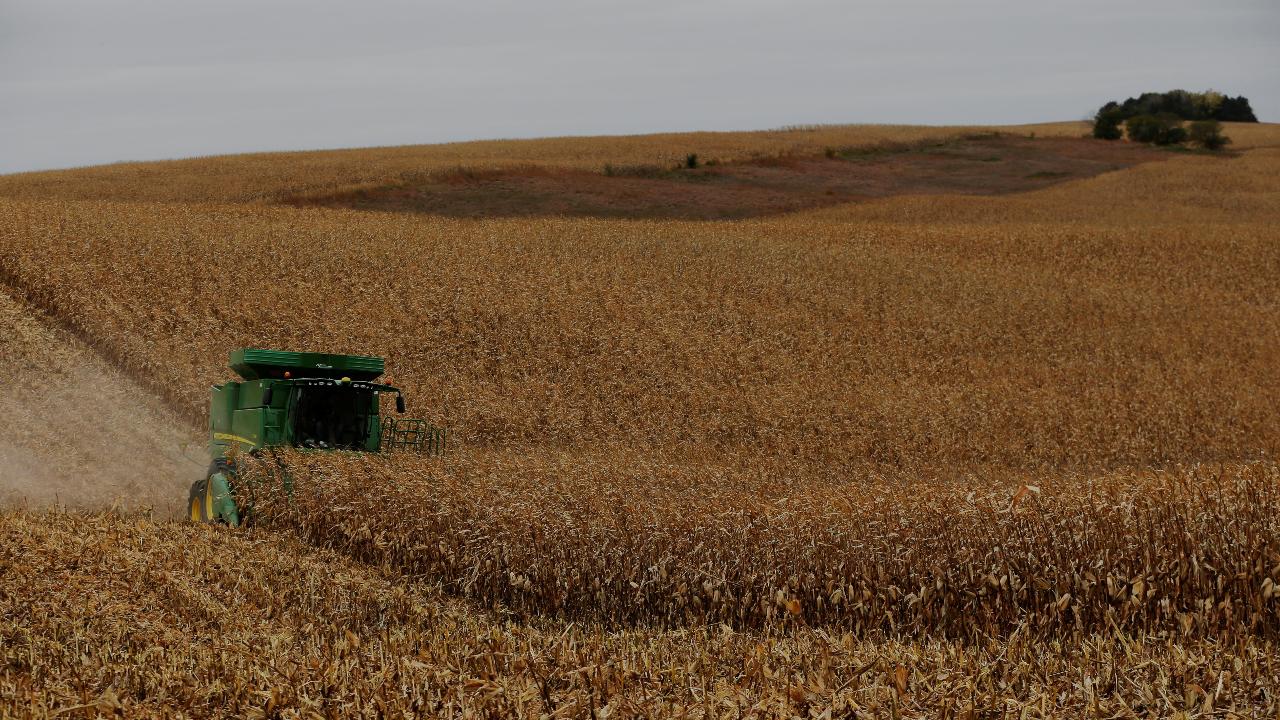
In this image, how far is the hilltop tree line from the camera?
217 feet

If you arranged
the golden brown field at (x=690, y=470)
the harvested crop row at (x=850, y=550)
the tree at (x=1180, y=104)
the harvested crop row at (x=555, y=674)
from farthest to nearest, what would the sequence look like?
the tree at (x=1180, y=104) → the harvested crop row at (x=850, y=550) → the golden brown field at (x=690, y=470) → the harvested crop row at (x=555, y=674)

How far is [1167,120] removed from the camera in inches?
2685

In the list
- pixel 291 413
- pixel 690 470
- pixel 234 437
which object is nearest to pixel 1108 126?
pixel 690 470

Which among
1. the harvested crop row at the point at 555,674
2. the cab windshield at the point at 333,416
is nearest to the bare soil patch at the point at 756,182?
the cab windshield at the point at 333,416

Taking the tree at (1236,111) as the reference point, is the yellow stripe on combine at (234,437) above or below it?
below

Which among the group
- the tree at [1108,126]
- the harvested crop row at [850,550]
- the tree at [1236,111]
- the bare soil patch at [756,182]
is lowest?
Answer: the harvested crop row at [850,550]

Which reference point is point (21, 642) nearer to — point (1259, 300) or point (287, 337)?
point (287, 337)

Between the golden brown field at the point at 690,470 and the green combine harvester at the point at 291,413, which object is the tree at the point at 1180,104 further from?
→ the green combine harvester at the point at 291,413

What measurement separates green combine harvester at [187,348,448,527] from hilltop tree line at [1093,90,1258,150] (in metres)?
66.2

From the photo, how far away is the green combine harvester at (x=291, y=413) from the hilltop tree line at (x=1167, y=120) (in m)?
66.2

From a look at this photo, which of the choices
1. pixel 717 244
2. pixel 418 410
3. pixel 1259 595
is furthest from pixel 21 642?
pixel 717 244

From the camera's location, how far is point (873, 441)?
1838 cm

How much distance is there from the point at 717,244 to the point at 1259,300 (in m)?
15.5

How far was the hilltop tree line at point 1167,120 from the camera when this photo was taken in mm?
66125
